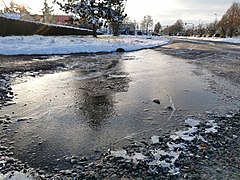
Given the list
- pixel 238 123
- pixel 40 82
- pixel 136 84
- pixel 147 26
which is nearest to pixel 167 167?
pixel 238 123

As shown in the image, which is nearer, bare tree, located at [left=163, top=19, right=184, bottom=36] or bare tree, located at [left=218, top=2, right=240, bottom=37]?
bare tree, located at [left=218, top=2, right=240, bottom=37]

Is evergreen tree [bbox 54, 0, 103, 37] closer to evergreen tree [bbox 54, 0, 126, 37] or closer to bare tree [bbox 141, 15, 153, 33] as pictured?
evergreen tree [bbox 54, 0, 126, 37]

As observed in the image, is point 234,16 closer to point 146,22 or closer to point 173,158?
point 173,158

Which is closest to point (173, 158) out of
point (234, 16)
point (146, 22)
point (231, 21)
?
point (234, 16)

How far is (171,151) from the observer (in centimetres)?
411

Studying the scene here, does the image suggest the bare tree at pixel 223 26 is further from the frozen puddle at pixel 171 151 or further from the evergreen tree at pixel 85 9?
the frozen puddle at pixel 171 151

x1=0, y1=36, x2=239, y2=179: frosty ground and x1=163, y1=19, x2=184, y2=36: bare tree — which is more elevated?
x1=0, y1=36, x2=239, y2=179: frosty ground

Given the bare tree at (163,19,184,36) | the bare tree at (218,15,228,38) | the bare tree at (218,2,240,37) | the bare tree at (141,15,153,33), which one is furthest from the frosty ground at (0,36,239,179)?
the bare tree at (141,15,153,33)

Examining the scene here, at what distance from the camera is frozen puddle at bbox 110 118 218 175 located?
3754 mm

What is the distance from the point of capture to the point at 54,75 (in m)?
10.8

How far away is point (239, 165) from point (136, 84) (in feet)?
18.5

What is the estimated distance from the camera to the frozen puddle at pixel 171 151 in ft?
12.3

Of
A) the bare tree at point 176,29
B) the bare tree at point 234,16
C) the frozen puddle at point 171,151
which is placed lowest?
the bare tree at point 176,29

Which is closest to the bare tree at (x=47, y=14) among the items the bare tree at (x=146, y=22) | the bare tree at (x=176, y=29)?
the bare tree at (x=176, y=29)
